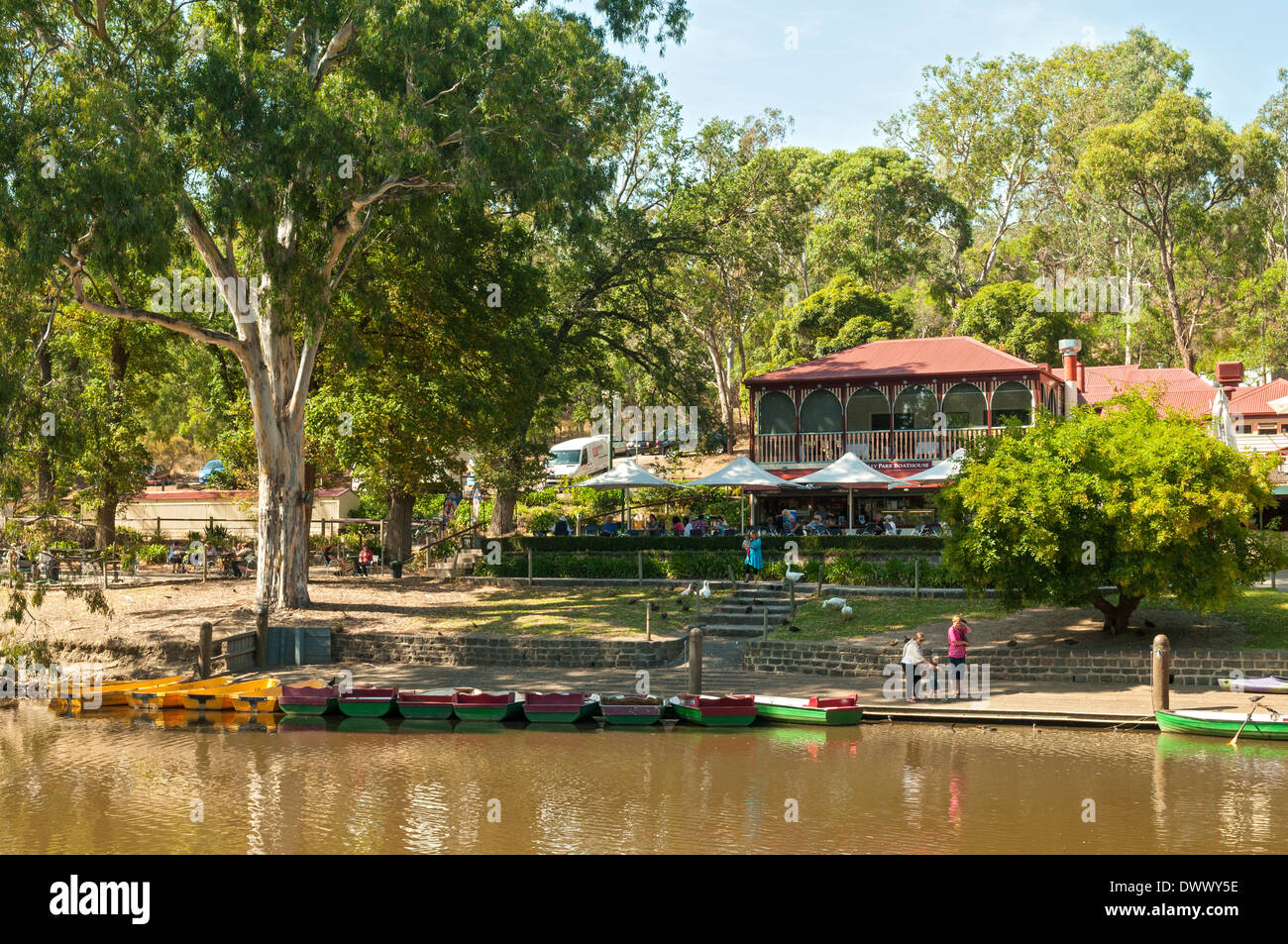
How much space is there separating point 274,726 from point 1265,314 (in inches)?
2356

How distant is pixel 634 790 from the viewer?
52.4 ft

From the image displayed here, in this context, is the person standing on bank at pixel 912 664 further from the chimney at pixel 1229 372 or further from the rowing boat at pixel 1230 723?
the chimney at pixel 1229 372

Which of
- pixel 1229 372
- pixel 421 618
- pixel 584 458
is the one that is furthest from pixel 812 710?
pixel 1229 372

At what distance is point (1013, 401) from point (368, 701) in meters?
26.0

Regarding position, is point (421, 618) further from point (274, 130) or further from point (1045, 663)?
point (1045, 663)

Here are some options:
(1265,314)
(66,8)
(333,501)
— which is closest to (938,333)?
(1265,314)

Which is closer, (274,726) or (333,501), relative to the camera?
(274,726)

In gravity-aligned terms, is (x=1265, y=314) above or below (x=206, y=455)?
above

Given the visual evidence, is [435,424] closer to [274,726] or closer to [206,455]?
[274,726]

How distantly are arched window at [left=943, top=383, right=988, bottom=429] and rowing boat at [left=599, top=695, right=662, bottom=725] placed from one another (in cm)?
2175

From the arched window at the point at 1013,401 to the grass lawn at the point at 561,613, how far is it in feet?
52.3

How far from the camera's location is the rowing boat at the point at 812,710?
1969 centimetres
